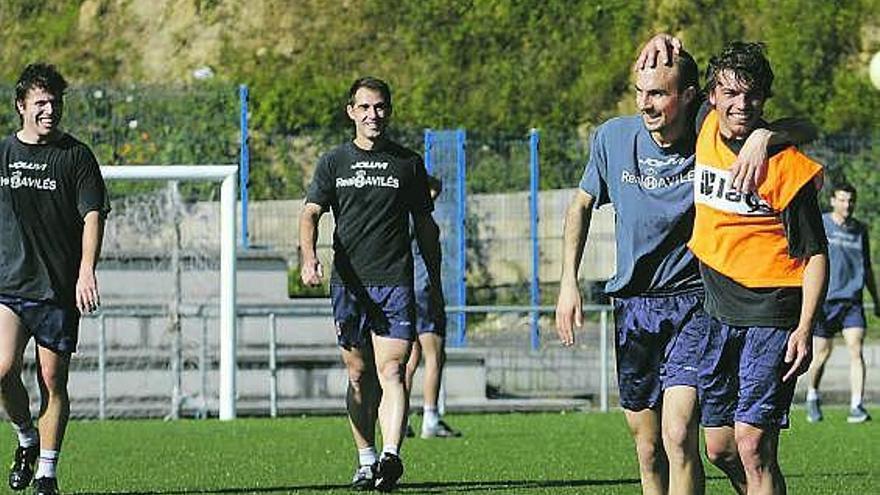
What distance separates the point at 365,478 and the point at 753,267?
4336mm

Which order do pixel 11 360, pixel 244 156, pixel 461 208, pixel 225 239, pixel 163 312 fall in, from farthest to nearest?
pixel 461 208, pixel 244 156, pixel 163 312, pixel 225 239, pixel 11 360

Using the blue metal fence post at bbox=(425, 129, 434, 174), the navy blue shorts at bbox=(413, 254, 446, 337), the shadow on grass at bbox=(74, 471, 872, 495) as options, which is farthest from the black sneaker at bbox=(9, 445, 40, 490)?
the blue metal fence post at bbox=(425, 129, 434, 174)

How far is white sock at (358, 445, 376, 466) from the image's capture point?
12.7 metres

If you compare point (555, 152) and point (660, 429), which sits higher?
point (555, 152)

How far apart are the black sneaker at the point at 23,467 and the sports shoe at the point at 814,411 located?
31.7 ft

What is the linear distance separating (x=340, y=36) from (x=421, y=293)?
24.7 metres

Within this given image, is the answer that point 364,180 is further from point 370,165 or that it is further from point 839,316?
point 839,316

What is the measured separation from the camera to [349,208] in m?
12.9

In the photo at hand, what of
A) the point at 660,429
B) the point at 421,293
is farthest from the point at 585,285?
the point at 660,429

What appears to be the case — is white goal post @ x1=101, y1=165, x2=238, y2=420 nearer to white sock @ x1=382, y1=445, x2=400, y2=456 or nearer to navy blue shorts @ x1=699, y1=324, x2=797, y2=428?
white sock @ x1=382, y1=445, x2=400, y2=456

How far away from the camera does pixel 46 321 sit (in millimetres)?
11766

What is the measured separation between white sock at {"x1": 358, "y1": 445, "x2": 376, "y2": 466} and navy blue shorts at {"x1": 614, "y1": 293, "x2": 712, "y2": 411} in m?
3.38

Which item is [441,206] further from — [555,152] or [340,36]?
[340,36]

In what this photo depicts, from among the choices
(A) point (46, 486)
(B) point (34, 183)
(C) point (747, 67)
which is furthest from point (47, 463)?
(C) point (747, 67)
